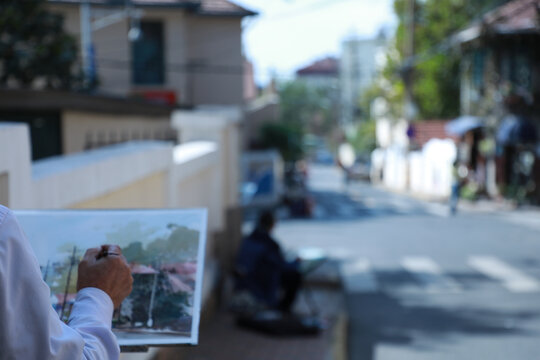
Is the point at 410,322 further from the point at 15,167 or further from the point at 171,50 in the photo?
the point at 171,50

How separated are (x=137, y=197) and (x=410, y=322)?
512 cm

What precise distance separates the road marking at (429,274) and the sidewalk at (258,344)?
3.02 m

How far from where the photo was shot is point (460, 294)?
1268 cm

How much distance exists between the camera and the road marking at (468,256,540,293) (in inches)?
515

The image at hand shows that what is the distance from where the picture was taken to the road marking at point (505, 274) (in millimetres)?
13070

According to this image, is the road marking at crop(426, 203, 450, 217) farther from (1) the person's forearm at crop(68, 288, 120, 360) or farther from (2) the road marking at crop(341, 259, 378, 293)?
(1) the person's forearm at crop(68, 288, 120, 360)

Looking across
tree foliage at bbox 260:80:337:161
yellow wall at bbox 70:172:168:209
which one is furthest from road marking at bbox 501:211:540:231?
tree foliage at bbox 260:80:337:161

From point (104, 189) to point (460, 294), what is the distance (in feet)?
26.7

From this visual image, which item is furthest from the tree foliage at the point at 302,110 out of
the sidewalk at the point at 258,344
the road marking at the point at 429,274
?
the sidewalk at the point at 258,344

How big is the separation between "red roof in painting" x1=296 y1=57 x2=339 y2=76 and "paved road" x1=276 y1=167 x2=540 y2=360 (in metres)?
101

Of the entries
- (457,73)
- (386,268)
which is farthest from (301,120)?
(386,268)

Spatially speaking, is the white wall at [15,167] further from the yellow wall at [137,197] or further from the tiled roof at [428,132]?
the tiled roof at [428,132]

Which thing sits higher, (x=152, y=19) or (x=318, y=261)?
(x=152, y=19)

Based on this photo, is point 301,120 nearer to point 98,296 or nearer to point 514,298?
point 514,298
